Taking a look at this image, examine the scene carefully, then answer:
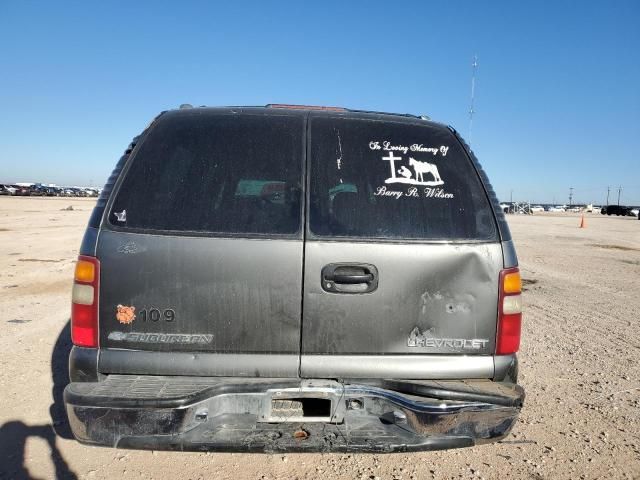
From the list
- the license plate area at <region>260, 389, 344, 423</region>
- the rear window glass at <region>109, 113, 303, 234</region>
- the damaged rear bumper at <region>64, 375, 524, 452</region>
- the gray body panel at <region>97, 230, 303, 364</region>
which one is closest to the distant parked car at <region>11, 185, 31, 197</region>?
the rear window glass at <region>109, 113, 303, 234</region>

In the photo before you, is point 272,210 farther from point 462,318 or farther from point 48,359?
point 48,359

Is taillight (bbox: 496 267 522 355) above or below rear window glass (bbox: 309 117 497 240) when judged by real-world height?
below

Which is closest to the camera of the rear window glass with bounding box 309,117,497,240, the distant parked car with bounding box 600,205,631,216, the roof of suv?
the rear window glass with bounding box 309,117,497,240

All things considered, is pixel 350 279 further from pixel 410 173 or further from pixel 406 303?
pixel 410 173

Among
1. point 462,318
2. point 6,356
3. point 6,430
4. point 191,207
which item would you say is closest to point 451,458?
point 462,318

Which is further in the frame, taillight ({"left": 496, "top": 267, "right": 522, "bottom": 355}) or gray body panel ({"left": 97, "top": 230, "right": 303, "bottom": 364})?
taillight ({"left": 496, "top": 267, "right": 522, "bottom": 355})

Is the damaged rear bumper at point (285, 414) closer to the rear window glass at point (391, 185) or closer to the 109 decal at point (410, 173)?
the rear window glass at point (391, 185)

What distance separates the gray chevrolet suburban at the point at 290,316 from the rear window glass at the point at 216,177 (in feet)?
0.04

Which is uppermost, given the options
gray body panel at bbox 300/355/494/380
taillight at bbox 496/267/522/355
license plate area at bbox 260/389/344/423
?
taillight at bbox 496/267/522/355

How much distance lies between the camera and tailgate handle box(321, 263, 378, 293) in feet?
7.08

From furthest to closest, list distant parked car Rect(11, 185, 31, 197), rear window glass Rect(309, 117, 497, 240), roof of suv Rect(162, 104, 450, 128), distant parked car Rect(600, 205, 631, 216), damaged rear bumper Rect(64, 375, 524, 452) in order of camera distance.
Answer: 1. distant parked car Rect(11, 185, 31, 197)
2. distant parked car Rect(600, 205, 631, 216)
3. roof of suv Rect(162, 104, 450, 128)
4. rear window glass Rect(309, 117, 497, 240)
5. damaged rear bumper Rect(64, 375, 524, 452)

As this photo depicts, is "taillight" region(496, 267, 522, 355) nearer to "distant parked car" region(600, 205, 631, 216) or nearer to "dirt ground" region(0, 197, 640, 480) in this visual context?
"dirt ground" region(0, 197, 640, 480)

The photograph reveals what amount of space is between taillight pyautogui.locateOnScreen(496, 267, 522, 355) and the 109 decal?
1.70ft

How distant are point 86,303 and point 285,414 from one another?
1113 millimetres
